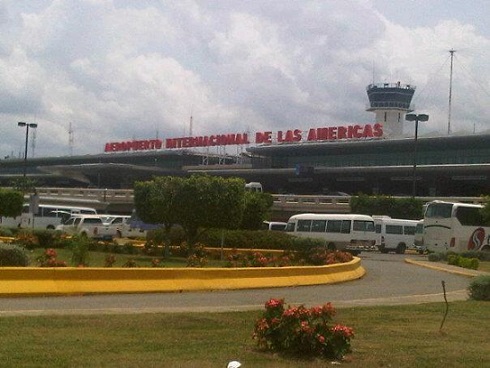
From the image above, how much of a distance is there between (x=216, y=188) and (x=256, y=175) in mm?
76590

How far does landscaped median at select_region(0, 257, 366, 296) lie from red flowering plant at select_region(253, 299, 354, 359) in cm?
866

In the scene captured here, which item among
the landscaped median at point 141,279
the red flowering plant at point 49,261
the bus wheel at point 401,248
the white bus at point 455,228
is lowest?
the bus wheel at point 401,248

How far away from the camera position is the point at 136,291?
20.9 m

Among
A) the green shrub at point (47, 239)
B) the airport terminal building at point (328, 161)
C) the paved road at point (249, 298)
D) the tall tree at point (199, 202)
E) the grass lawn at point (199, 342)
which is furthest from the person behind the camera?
the airport terminal building at point (328, 161)

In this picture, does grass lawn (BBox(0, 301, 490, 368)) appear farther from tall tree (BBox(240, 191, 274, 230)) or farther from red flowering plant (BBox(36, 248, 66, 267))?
tall tree (BBox(240, 191, 274, 230))

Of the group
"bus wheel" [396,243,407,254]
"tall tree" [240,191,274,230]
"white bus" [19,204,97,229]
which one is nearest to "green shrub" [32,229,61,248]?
"tall tree" [240,191,274,230]

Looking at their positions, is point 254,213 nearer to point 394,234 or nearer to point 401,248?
point 394,234

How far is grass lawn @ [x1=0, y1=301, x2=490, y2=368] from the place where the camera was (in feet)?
34.8

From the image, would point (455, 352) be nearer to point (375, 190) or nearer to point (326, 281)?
point (326, 281)

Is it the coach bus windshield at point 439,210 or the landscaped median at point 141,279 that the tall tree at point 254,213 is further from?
the landscaped median at point 141,279

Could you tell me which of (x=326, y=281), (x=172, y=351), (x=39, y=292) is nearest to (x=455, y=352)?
(x=172, y=351)

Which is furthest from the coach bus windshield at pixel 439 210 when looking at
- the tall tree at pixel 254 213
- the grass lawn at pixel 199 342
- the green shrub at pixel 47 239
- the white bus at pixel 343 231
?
the grass lawn at pixel 199 342

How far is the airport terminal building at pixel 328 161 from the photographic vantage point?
9394 cm

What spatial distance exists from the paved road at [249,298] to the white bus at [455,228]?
19747 millimetres
